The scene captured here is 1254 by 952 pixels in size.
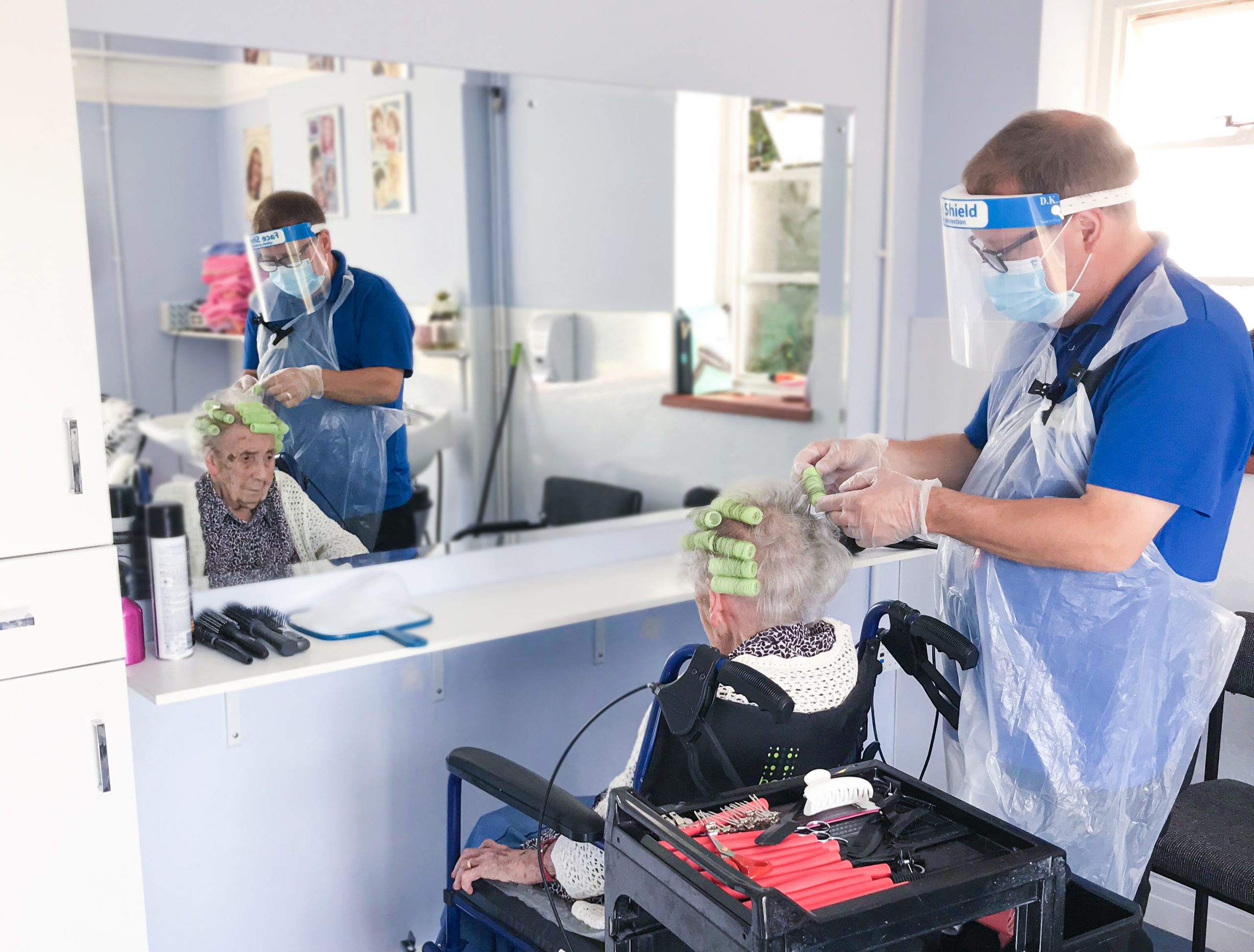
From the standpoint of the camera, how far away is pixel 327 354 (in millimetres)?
2018

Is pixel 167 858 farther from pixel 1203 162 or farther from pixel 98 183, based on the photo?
pixel 1203 162

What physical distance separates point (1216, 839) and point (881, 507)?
0.96 metres

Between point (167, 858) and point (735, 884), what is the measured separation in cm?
142

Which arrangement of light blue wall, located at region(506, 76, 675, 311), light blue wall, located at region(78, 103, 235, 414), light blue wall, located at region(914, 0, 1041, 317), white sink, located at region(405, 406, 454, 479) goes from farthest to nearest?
1. light blue wall, located at region(914, 0, 1041, 317)
2. light blue wall, located at region(506, 76, 675, 311)
3. white sink, located at region(405, 406, 454, 479)
4. light blue wall, located at region(78, 103, 235, 414)

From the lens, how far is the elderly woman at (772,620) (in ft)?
4.75

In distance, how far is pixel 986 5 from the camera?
8.72ft

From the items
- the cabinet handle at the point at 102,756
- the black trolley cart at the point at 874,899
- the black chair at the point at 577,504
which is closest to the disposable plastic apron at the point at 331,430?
the black chair at the point at 577,504

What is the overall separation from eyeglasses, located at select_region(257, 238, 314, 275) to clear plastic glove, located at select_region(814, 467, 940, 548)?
42.1 inches

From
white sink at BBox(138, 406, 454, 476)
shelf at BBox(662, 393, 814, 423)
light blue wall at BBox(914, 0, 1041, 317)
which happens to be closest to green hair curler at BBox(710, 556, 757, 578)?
white sink at BBox(138, 406, 454, 476)

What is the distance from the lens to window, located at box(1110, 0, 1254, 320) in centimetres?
238

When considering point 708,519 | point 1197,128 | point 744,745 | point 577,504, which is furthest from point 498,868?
point 1197,128

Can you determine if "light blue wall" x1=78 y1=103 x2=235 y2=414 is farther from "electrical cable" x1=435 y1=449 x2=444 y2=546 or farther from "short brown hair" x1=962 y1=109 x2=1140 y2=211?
"short brown hair" x1=962 y1=109 x2=1140 y2=211

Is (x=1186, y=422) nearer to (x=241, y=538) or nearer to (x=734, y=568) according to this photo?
(x=734, y=568)

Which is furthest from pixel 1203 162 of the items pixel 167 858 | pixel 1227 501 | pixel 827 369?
pixel 167 858
